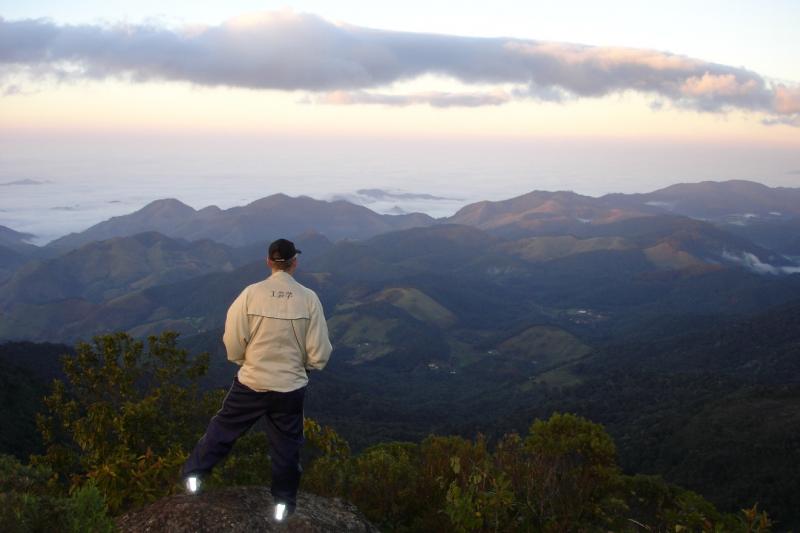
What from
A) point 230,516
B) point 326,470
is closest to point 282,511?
point 230,516

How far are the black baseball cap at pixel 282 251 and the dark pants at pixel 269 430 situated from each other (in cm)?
187

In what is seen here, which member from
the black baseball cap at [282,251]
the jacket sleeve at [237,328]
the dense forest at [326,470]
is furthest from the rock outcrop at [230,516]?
the black baseball cap at [282,251]

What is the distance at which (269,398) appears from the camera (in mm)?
9281

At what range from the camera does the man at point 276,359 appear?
9117mm

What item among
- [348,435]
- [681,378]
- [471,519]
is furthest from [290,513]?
[681,378]

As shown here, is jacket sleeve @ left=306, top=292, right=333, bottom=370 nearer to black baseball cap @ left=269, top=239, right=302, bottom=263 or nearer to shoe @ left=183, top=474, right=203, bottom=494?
black baseball cap @ left=269, top=239, right=302, bottom=263

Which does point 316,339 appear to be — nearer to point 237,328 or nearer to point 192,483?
point 237,328

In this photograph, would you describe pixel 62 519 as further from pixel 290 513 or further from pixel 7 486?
pixel 7 486

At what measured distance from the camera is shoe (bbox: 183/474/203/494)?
9.62 m

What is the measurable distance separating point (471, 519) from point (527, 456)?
3.42 m

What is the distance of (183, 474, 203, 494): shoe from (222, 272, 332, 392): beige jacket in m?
1.73

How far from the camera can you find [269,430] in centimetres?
960

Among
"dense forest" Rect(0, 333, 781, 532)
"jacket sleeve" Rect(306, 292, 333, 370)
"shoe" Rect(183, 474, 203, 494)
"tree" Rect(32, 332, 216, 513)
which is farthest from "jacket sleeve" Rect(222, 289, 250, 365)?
"tree" Rect(32, 332, 216, 513)

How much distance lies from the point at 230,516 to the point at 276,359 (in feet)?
7.90
